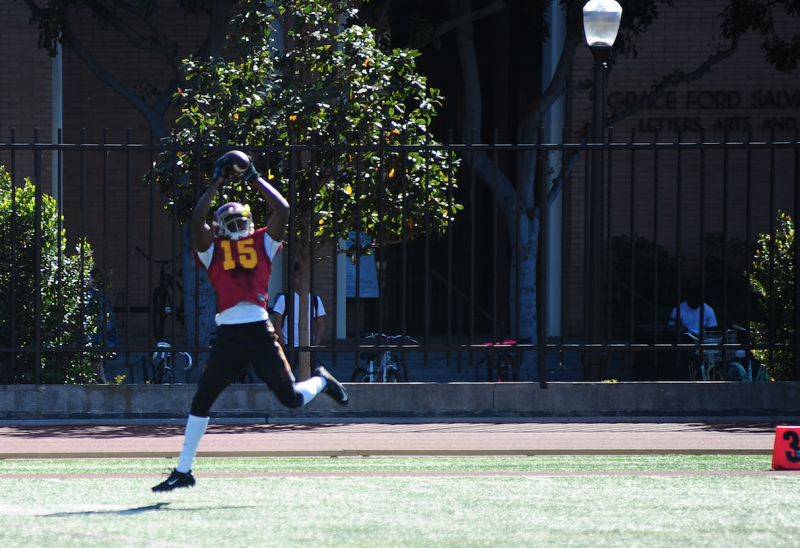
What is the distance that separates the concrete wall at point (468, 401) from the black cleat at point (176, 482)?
3672 mm

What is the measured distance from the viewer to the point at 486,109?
1933cm

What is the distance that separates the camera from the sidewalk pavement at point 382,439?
27.7 ft

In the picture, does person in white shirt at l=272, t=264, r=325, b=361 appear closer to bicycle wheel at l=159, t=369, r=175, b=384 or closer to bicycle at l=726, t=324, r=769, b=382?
bicycle wheel at l=159, t=369, r=175, b=384

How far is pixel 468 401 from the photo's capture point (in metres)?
10.4

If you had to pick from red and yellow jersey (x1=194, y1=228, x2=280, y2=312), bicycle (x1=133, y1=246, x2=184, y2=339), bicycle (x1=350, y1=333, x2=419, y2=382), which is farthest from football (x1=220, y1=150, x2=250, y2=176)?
bicycle (x1=133, y1=246, x2=184, y2=339)

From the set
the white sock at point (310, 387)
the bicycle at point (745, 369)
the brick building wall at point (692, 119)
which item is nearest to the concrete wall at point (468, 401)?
the bicycle at point (745, 369)

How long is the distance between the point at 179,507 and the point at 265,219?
15.8ft

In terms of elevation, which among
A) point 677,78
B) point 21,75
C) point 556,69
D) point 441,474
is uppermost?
point 21,75

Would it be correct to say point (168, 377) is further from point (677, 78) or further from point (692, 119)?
point (692, 119)

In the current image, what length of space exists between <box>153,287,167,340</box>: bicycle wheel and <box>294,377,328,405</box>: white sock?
852 centimetres

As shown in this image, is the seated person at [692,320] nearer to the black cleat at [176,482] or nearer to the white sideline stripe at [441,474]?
the white sideline stripe at [441,474]

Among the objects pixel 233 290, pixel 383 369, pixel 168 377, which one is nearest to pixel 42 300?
pixel 168 377

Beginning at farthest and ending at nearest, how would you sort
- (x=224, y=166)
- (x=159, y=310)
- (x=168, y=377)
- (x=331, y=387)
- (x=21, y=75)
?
(x=159, y=310) < (x=21, y=75) < (x=168, y=377) < (x=331, y=387) < (x=224, y=166)

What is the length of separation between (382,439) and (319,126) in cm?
319
